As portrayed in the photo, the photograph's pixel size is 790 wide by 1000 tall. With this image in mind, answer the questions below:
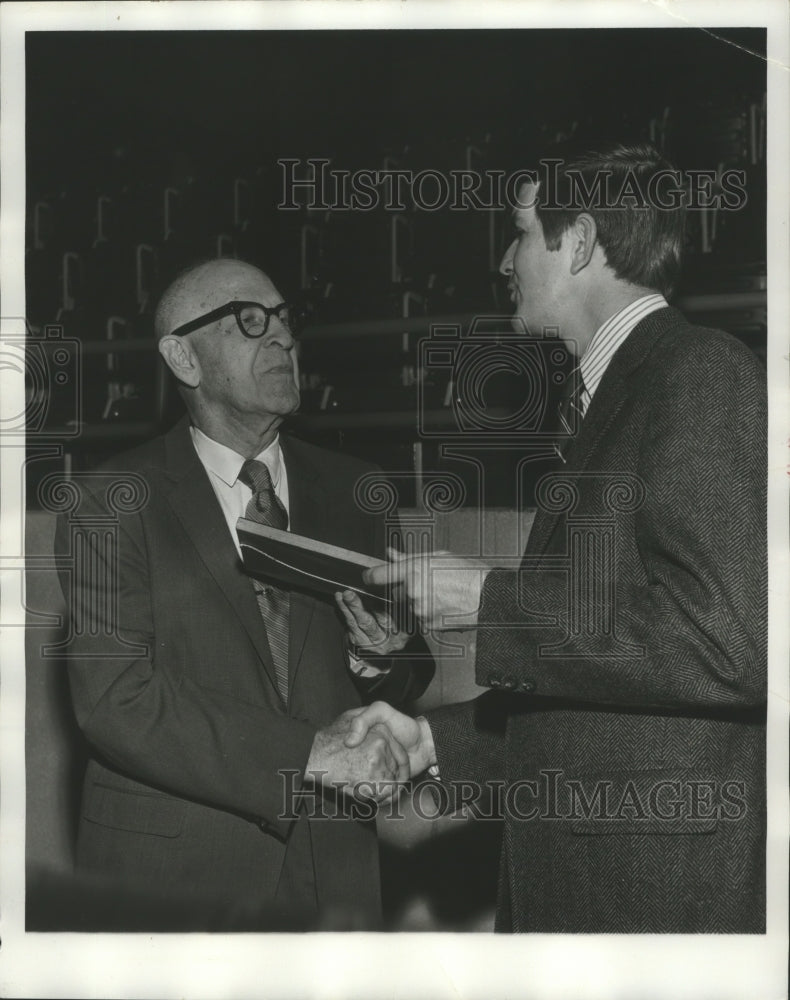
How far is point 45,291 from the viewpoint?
2.75 metres

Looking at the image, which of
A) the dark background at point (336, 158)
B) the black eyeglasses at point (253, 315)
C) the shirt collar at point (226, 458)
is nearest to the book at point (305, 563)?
the shirt collar at point (226, 458)

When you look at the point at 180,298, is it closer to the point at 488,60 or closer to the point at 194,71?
the point at 194,71

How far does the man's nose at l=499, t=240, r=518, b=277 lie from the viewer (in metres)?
2.64

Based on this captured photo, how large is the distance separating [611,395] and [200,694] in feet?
4.17

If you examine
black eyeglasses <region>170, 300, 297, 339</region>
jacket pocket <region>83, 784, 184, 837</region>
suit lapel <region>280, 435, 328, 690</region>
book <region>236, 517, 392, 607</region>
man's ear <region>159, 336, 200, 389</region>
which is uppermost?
black eyeglasses <region>170, 300, 297, 339</region>

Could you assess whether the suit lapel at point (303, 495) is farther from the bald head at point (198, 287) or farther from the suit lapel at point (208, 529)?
the bald head at point (198, 287)

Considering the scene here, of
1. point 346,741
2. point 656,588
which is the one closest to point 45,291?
point 346,741

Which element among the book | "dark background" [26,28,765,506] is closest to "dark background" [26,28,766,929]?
"dark background" [26,28,765,506]

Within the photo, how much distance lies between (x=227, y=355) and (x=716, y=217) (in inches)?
53.2

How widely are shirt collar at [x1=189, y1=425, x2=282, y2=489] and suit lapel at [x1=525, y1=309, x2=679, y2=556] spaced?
0.79 meters

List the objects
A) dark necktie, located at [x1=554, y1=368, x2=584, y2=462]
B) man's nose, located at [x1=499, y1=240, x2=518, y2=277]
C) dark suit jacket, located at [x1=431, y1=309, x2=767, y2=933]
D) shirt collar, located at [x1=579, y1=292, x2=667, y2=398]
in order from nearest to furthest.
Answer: dark suit jacket, located at [x1=431, y1=309, x2=767, y2=933]
shirt collar, located at [x1=579, y1=292, x2=667, y2=398]
dark necktie, located at [x1=554, y1=368, x2=584, y2=462]
man's nose, located at [x1=499, y1=240, x2=518, y2=277]

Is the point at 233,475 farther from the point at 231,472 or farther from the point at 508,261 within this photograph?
the point at 508,261

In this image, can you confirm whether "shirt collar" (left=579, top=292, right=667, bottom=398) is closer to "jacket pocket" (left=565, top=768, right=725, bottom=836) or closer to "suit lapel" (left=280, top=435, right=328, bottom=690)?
"suit lapel" (left=280, top=435, right=328, bottom=690)

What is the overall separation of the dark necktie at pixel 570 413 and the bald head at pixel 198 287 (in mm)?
812
